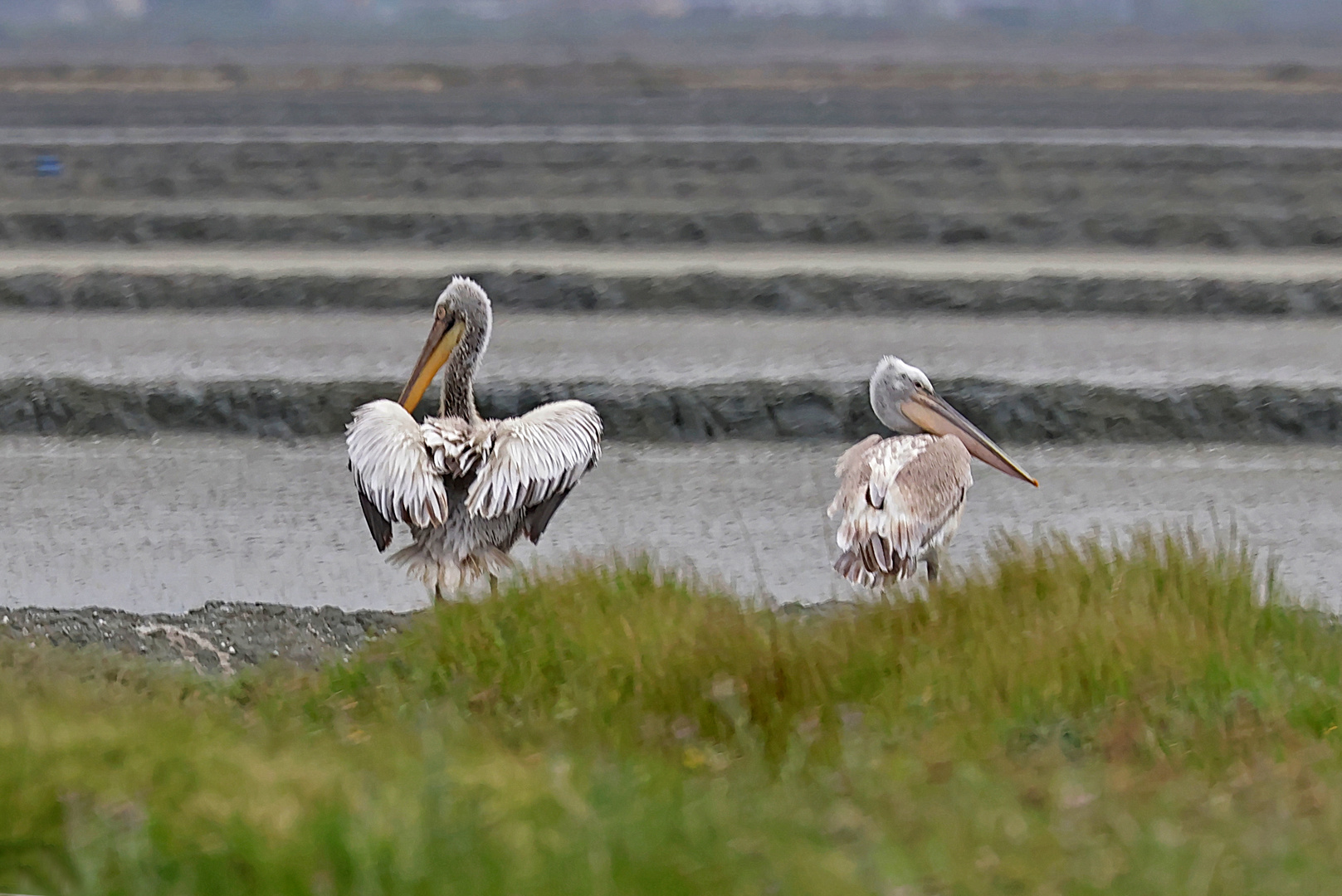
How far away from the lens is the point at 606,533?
708 centimetres

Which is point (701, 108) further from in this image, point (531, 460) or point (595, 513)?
point (531, 460)

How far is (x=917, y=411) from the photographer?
237 inches

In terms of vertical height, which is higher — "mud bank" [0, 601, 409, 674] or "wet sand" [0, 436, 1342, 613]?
"mud bank" [0, 601, 409, 674]

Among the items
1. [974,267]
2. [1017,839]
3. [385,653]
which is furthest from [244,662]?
[974,267]

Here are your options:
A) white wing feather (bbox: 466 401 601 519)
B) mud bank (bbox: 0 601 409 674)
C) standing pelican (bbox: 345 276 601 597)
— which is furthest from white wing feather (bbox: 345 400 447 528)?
mud bank (bbox: 0 601 409 674)

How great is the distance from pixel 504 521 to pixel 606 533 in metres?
1.62

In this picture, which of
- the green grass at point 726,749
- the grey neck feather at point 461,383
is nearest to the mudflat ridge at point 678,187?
the grey neck feather at point 461,383

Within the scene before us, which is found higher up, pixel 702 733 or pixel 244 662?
pixel 702 733

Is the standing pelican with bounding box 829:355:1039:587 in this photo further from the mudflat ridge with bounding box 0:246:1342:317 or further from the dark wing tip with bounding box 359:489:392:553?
the mudflat ridge with bounding box 0:246:1342:317

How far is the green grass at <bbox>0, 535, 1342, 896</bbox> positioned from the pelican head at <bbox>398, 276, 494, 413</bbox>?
149cm

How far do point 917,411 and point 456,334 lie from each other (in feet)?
5.70

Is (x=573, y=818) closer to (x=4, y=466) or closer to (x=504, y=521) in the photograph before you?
(x=504, y=521)

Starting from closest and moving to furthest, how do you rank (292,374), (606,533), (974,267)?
(606,533), (292,374), (974,267)

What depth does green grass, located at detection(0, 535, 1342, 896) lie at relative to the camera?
2633 mm
